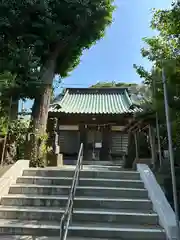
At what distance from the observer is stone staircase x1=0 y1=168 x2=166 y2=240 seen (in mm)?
4180

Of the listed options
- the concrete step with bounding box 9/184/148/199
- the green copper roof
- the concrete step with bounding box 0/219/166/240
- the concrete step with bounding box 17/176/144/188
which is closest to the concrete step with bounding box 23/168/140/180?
the concrete step with bounding box 17/176/144/188

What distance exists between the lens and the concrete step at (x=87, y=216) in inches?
181

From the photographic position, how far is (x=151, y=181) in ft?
17.9

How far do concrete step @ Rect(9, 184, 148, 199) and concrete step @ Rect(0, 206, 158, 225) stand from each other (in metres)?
0.67

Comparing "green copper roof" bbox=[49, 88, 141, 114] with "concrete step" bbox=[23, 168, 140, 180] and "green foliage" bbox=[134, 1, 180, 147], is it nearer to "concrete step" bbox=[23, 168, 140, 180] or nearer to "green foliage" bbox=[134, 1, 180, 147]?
"concrete step" bbox=[23, 168, 140, 180]

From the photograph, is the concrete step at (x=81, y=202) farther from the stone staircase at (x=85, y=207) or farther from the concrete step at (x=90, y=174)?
the concrete step at (x=90, y=174)

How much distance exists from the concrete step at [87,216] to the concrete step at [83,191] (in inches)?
26.4

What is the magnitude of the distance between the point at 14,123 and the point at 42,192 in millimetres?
2550

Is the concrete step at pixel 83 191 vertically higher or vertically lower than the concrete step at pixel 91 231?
higher

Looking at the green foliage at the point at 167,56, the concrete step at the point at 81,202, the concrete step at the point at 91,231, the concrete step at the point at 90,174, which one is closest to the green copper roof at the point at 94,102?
the concrete step at the point at 90,174

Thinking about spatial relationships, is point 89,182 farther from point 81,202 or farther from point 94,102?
point 94,102

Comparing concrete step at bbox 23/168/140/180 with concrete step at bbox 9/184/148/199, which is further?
concrete step at bbox 23/168/140/180

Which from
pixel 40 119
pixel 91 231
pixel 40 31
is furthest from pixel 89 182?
pixel 40 31

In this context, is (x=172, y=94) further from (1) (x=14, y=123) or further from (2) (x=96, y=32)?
(2) (x=96, y=32)
